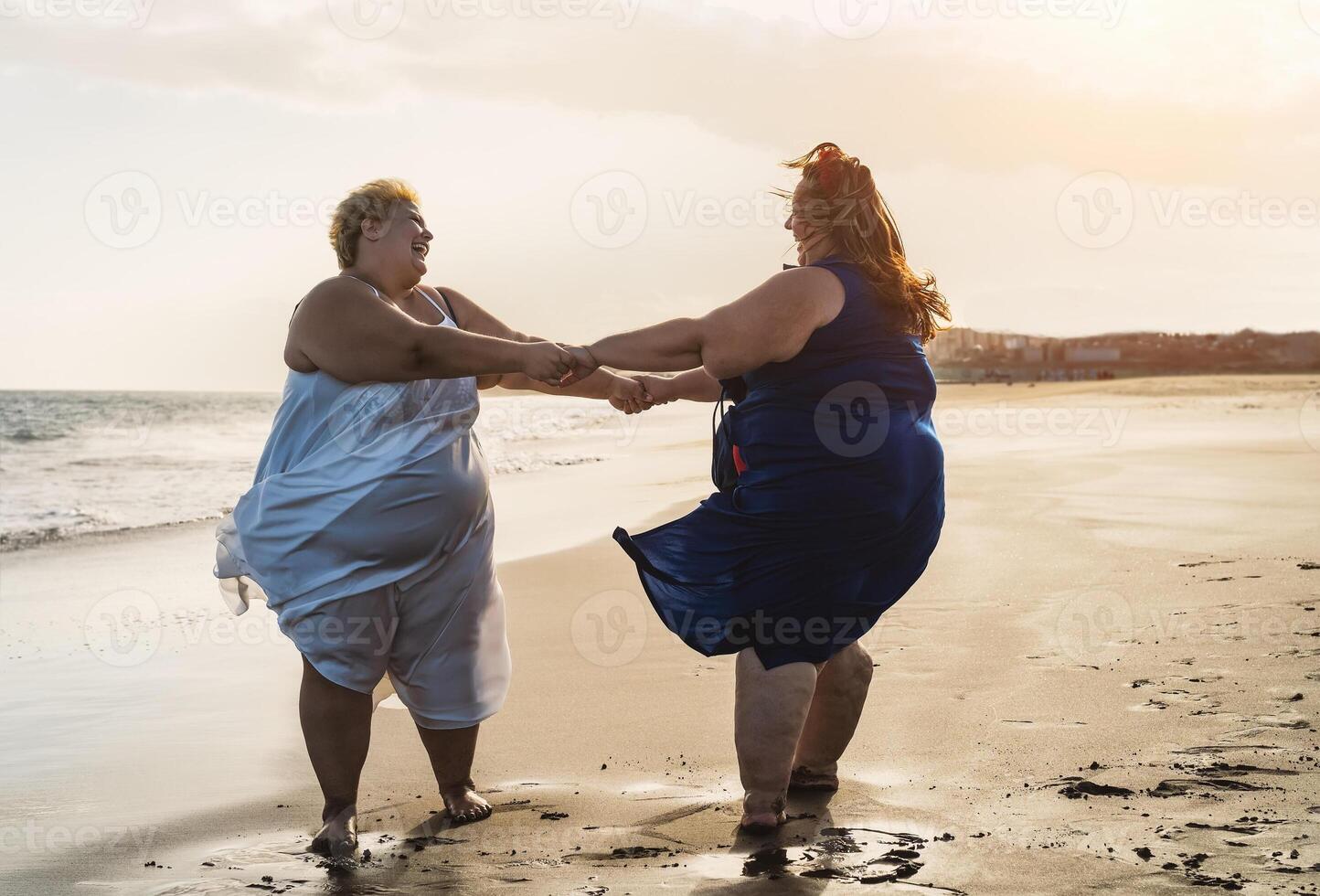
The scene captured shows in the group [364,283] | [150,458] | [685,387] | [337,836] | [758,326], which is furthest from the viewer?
[150,458]

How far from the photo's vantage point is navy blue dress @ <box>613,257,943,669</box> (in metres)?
3.42

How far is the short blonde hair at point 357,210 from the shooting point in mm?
3498

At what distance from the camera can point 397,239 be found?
351 cm

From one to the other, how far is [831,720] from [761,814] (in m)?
0.48

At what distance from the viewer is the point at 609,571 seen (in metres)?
7.83

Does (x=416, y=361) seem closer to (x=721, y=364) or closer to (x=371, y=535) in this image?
(x=371, y=535)

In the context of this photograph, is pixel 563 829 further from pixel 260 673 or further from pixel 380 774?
pixel 260 673

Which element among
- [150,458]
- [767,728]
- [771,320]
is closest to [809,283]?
[771,320]

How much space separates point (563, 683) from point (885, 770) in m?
1.70

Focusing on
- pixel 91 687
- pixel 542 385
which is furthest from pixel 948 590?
pixel 91 687

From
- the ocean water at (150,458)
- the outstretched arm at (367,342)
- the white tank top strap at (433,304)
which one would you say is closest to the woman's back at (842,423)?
the outstretched arm at (367,342)

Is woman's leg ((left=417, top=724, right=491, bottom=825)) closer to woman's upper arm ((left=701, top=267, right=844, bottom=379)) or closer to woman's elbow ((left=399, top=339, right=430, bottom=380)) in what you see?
woman's elbow ((left=399, top=339, right=430, bottom=380))

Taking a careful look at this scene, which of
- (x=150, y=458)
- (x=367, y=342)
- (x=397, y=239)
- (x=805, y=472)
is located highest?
(x=397, y=239)

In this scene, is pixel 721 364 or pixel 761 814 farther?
pixel 721 364
